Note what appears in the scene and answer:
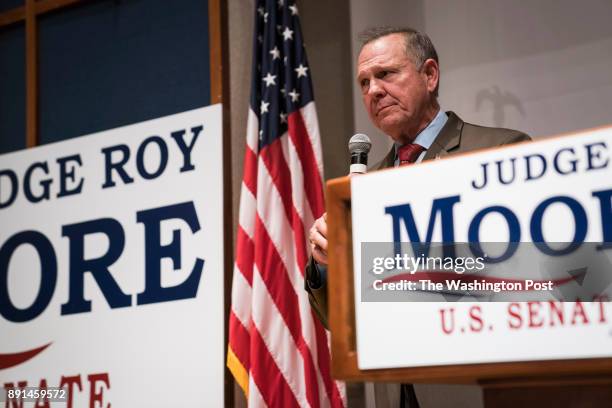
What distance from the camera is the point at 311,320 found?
9.41 feet

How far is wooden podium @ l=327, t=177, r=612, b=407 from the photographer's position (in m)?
1.08

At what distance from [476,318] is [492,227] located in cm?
12

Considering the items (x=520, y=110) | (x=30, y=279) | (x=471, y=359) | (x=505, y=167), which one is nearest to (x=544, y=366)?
(x=471, y=359)

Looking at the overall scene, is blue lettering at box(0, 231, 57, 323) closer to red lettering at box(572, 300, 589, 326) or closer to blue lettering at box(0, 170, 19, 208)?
blue lettering at box(0, 170, 19, 208)

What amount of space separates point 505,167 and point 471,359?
0.84ft

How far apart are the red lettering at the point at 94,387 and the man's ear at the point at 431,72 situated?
1.71 m

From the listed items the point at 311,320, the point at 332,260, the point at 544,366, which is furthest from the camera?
the point at 311,320

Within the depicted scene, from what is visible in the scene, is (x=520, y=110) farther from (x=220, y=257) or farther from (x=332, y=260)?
(x=332, y=260)

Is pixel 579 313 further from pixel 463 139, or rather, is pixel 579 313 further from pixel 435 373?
pixel 463 139

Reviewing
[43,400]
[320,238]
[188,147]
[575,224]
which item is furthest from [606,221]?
[43,400]

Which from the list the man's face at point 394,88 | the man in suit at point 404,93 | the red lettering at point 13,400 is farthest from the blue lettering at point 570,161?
the red lettering at point 13,400

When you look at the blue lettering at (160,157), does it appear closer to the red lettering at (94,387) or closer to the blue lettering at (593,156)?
the red lettering at (94,387)

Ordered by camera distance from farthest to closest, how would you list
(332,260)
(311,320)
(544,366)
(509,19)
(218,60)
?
(218,60) < (509,19) < (311,320) < (332,260) < (544,366)

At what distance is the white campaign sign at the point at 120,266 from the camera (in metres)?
3.06
